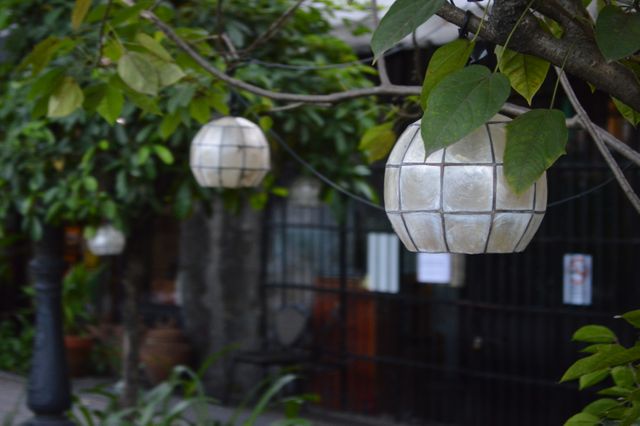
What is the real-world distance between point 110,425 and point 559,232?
12.5ft

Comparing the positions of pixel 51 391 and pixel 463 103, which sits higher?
pixel 463 103

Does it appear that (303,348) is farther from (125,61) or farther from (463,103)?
(463,103)

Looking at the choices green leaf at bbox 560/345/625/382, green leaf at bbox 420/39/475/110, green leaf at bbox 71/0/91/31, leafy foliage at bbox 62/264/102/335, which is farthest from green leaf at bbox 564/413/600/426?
leafy foliage at bbox 62/264/102/335

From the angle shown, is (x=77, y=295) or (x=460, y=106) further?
(x=77, y=295)

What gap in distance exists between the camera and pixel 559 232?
8781 mm

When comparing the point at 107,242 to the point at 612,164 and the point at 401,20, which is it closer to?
the point at 612,164

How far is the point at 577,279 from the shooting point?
8.74 meters

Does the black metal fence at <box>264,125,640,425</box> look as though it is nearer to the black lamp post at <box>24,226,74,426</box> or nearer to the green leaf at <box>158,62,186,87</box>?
the black lamp post at <box>24,226,74,426</box>

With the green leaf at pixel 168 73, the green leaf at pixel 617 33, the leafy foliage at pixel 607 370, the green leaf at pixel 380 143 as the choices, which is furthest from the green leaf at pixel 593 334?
the green leaf at pixel 168 73

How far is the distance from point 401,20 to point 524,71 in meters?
0.59

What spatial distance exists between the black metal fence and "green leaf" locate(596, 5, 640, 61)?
609 centimetres

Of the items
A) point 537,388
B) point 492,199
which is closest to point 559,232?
point 537,388

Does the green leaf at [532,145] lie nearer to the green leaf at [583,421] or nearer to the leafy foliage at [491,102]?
the leafy foliage at [491,102]

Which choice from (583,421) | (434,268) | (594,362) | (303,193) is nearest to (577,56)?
(594,362)
